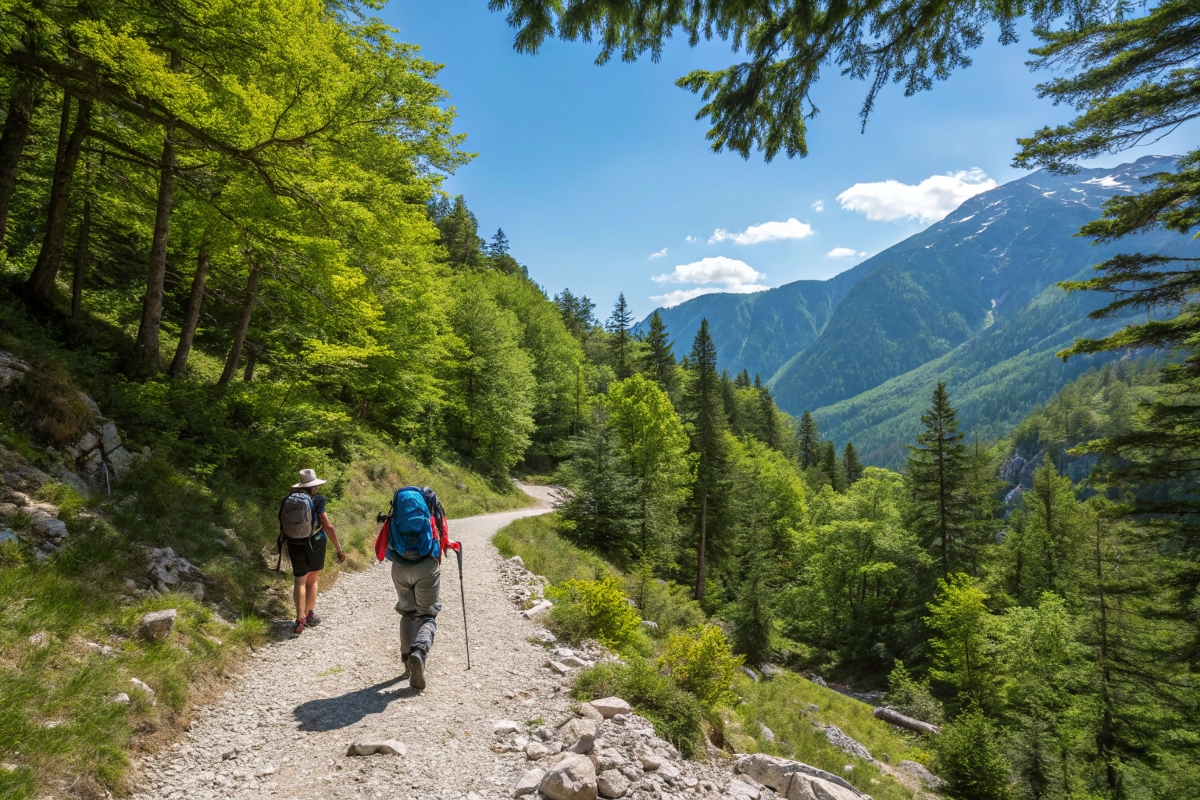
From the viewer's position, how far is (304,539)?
A: 272 inches

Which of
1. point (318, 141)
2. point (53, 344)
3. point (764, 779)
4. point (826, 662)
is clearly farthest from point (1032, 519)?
point (53, 344)

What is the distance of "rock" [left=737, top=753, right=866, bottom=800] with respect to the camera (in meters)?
5.46

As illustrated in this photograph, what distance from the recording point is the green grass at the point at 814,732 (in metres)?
8.19

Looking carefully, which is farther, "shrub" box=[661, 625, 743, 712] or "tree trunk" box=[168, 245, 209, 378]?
"tree trunk" box=[168, 245, 209, 378]

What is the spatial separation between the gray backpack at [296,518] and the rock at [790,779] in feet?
20.4

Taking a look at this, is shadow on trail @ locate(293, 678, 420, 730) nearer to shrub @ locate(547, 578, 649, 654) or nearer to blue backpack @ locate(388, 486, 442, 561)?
blue backpack @ locate(388, 486, 442, 561)

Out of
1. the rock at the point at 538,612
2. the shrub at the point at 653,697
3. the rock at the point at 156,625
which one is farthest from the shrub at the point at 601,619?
the rock at the point at 156,625

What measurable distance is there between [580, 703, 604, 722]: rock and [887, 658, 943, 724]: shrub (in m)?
22.9

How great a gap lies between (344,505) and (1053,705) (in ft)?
84.0

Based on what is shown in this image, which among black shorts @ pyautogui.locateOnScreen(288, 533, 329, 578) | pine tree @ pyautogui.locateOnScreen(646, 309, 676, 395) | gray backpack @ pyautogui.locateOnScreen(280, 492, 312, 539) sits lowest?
black shorts @ pyautogui.locateOnScreen(288, 533, 329, 578)

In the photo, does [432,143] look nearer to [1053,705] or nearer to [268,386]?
[268,386]

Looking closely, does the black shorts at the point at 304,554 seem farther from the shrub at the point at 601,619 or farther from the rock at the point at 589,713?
the rock at the point at 589,713

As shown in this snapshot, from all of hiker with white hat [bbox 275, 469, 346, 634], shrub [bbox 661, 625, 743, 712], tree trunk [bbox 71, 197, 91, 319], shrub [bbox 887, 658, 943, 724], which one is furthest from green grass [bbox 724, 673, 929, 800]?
tree trunk [bbox 71, 197, 91, 319]

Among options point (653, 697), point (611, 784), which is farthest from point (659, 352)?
point (611, 784)
